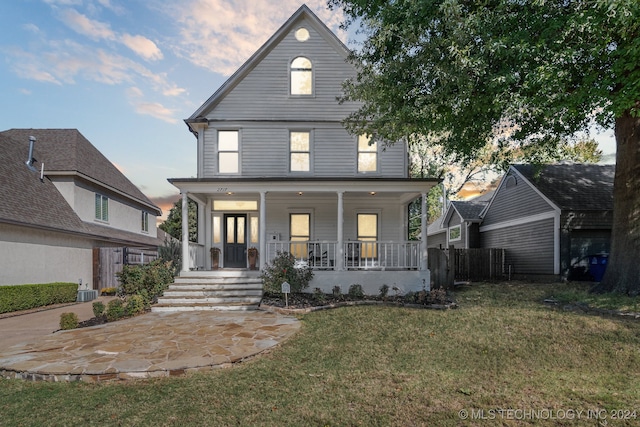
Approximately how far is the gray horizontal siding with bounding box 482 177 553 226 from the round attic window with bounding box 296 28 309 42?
→ 1200 cm

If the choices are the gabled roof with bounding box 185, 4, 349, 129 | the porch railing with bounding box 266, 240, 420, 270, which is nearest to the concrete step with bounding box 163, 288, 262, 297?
the porch railing with bounding box 266, 240, 420, 270

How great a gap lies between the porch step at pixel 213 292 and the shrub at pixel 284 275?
391 millimetres

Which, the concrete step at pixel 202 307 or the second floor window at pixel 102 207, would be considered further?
the second floor window at pixel 102 207

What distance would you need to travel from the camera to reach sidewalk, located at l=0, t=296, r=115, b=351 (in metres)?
6.69

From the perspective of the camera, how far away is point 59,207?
1330 centimetres

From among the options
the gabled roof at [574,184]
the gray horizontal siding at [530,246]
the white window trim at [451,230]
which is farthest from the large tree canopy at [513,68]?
the white window trim at [451,230]

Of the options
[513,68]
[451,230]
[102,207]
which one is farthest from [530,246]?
[102,207]

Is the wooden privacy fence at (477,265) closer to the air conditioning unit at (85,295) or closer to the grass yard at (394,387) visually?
the grass yard at (394,387)

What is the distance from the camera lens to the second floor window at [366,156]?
12648mm

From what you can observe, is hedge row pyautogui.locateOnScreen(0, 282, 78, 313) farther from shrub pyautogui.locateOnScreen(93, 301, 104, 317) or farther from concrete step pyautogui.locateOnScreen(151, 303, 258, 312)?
concrete step pyautogui.locateOnScreen(151, 303, 258, 312)

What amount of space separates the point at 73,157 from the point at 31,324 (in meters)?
9.19

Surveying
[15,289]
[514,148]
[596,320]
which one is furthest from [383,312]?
[15,289]

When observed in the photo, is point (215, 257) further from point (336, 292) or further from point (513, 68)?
point (513, 68)

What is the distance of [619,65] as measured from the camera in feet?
24.4
